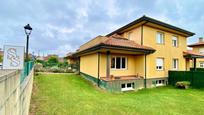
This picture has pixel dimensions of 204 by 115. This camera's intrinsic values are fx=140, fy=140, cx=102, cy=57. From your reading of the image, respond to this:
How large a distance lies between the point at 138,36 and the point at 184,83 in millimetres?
6673

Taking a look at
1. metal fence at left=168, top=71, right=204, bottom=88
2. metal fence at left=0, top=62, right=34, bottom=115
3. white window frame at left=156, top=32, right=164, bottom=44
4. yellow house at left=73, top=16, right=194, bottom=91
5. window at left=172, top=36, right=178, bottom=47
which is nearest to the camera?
metal fence at left=0, top=62, right=34, bottom=115

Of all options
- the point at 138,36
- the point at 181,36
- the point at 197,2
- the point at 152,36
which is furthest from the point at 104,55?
the point at 197,2

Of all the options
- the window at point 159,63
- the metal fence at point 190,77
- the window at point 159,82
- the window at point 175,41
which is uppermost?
the window at point 175,41

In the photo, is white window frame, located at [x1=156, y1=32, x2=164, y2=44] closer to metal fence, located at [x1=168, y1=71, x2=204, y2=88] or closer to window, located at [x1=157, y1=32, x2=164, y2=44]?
window, located at [x1=157, y1=32, x2=164, y2=44]

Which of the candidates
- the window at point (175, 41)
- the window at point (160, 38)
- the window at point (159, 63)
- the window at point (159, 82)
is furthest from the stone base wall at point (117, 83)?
the window at point (175, 41)

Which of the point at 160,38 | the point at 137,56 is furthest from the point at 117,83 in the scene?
the point at 160,38

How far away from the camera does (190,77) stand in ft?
49.6

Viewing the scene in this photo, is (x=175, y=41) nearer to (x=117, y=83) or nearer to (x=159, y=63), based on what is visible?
(x=159, y=63)

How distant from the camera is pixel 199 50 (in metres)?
30.8

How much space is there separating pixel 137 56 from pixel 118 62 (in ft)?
8.38

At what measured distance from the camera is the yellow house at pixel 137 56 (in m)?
12.7

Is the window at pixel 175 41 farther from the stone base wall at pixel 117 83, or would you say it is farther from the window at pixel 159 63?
the stone base wall at pixel 117 83

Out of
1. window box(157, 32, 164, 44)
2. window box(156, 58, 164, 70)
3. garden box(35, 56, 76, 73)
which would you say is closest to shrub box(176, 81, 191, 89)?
window box(156, 58, 164, 70)

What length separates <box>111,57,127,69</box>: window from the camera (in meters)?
14.1
